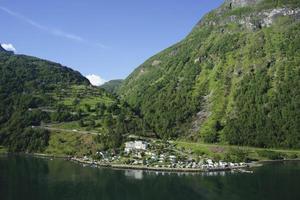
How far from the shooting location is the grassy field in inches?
6240

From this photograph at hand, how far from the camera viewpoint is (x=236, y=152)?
526ft

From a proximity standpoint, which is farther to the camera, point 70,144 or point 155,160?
point 70,144

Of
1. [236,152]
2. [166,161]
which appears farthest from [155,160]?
[236,152]

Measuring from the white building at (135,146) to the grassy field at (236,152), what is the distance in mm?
15397

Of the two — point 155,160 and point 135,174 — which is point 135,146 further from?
point 135,174

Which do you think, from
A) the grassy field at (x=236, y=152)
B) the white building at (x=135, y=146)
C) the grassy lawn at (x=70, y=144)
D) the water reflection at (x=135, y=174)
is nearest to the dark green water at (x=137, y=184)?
the water reflection at (x=135, y=174)

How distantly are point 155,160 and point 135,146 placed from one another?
1806cm

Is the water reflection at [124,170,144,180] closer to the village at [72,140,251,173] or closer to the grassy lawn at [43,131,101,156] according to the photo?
the village at [72,140,251,173]

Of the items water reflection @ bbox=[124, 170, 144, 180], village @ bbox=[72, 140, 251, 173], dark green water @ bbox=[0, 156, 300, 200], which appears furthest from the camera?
village @ bbox=[72, 140, 251, 173]

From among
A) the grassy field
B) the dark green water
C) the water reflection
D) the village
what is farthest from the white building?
the dark green water

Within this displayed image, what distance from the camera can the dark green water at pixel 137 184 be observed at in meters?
103

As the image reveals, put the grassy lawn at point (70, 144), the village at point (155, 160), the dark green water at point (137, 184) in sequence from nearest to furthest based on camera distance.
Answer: the dark green water at point (137, 184) → the village at point (155, 160) → the grassy lawn at point (70, 144)

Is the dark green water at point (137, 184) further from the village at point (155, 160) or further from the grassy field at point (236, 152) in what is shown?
the grassy field at point (236, 152)

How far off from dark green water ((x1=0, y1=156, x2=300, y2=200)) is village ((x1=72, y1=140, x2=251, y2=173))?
9.91 m
